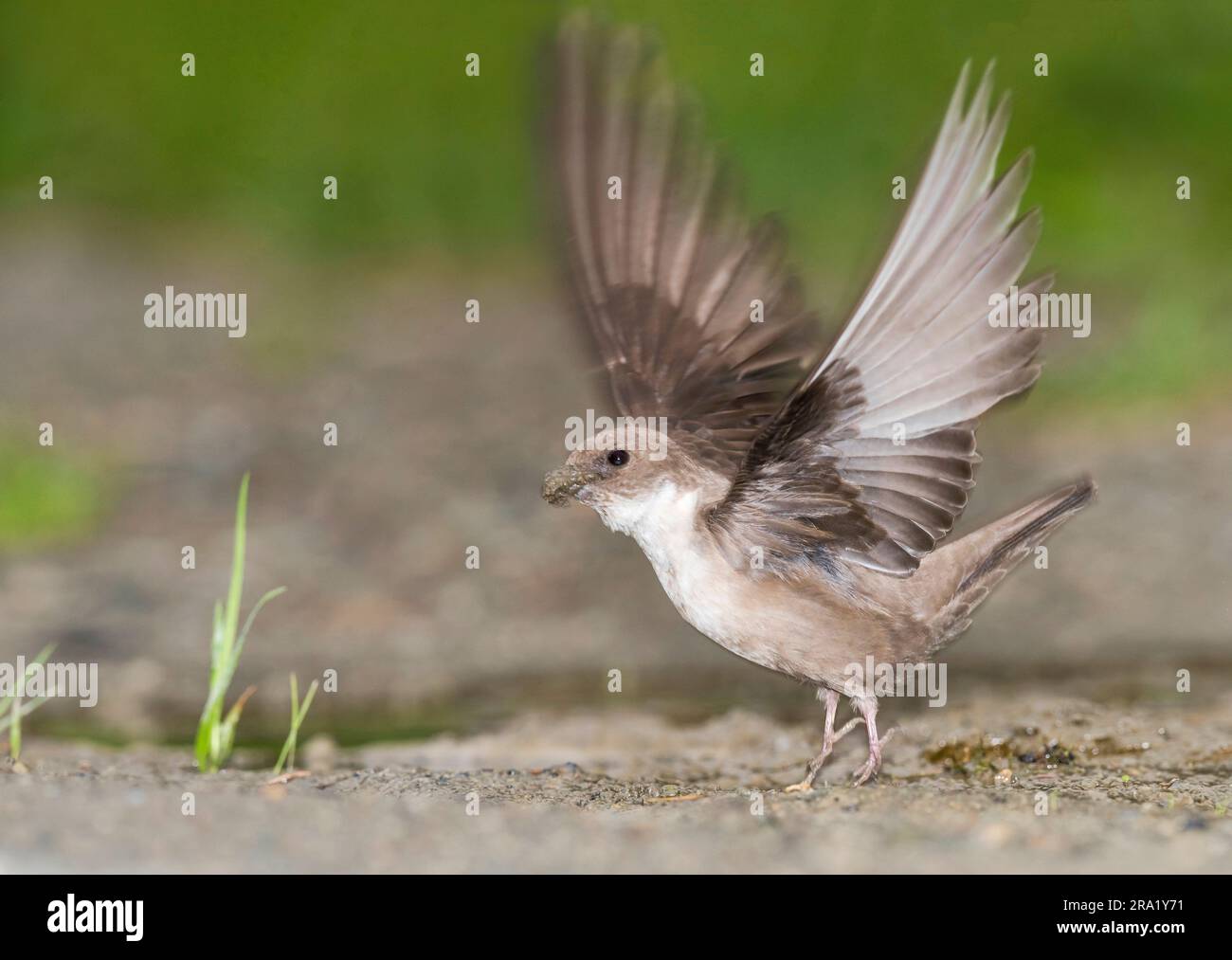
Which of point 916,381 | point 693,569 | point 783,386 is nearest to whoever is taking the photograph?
point 916,381

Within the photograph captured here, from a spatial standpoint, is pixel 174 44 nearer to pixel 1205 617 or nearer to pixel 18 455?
pixel 18 455

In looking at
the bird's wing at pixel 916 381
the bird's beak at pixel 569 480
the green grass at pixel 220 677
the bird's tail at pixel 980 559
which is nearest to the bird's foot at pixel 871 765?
the bird's tail at pixel 980 559

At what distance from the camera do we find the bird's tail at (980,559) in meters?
5.39

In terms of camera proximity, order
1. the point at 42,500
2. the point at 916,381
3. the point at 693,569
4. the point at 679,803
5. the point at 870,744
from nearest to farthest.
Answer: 1. the point at 916,381
2. the point at 679,803
3. the point at 693,569
4. the point at 870,744
5. the point at 42,500

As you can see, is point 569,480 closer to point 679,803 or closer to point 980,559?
point 679,803

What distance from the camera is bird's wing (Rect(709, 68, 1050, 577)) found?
443 centimetres

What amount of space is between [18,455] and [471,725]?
4.07 m

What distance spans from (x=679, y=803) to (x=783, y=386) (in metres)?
1.50

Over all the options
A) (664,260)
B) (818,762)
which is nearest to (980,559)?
(818,762)

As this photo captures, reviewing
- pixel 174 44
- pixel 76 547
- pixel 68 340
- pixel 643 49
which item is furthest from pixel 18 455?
pixel 174 44

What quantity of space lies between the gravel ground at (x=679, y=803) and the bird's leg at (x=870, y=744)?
0.22ft

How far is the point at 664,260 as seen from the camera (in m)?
5.73

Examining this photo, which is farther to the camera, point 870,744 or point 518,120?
point 518,120

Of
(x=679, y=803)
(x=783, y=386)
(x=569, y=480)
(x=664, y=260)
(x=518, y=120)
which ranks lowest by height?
(x=679, y=803)
